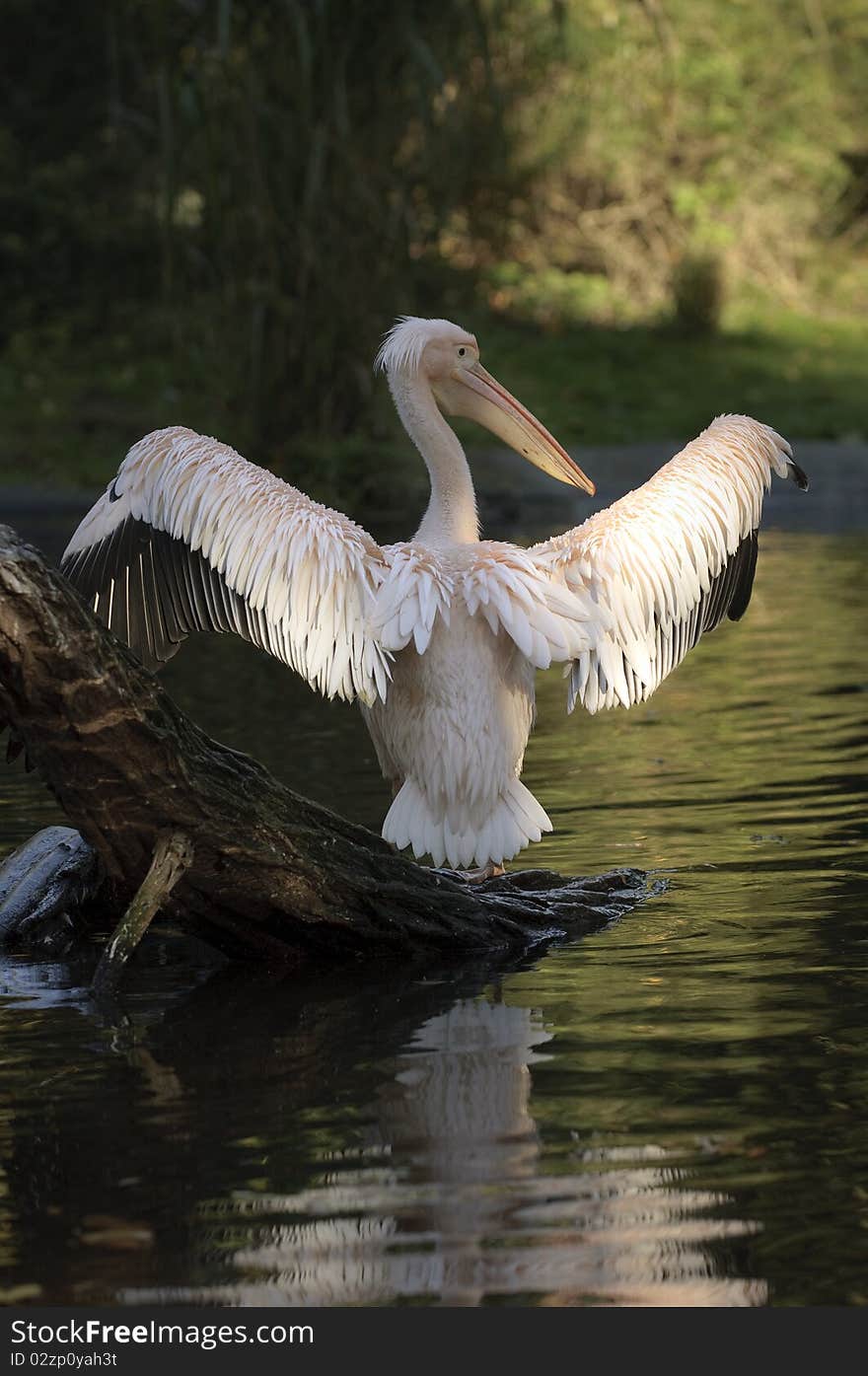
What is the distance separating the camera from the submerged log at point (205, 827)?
434cm

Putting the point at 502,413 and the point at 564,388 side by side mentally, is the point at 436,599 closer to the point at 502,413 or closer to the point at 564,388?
the point at 502,413

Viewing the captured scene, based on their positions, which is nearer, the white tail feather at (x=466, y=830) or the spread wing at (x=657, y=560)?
the white tail feather at (x=466, y=830)

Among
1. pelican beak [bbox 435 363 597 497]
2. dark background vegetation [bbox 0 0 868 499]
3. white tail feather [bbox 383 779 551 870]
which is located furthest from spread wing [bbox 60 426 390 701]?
dark background vegetation [bbox 0 0 868 499]

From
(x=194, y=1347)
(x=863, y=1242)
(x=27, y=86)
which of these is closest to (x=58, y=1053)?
(x=194, y=1347)

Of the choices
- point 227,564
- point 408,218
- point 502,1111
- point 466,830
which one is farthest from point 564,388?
point 502,1111

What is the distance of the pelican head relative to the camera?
19.6ft

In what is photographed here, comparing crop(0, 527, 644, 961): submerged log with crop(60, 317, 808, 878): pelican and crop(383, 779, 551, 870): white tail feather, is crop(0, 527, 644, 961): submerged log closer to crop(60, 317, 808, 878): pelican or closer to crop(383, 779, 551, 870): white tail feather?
crop(383, 779, 551, 870): white tail feather

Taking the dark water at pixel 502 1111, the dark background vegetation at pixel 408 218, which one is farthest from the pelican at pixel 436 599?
the dark background vegetation at pixel 408 218

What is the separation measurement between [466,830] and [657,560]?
2.72ft

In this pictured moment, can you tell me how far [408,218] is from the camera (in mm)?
14578

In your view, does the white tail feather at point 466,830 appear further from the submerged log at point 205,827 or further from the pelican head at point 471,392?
the pelican head at point 471,392

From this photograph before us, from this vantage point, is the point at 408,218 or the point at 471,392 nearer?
the point at 471,392

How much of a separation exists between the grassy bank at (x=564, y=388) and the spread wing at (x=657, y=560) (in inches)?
384

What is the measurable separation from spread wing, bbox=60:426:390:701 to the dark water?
797 millimetres
